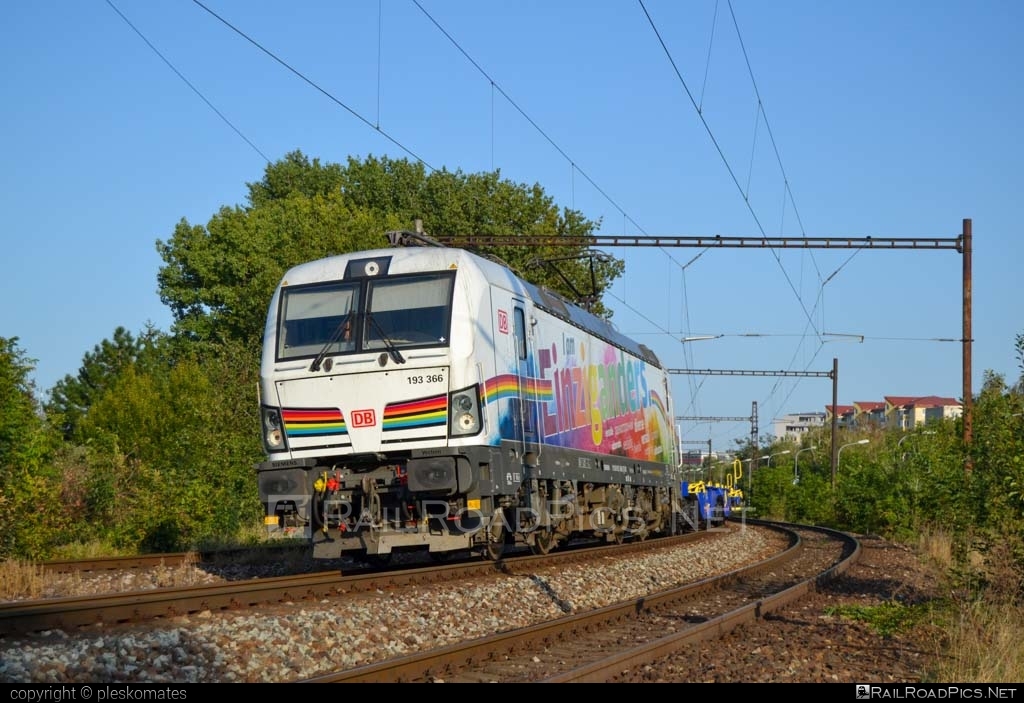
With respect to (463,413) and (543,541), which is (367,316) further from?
(543,541)

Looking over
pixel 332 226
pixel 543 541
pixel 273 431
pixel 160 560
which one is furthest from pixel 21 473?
pixel 332 226

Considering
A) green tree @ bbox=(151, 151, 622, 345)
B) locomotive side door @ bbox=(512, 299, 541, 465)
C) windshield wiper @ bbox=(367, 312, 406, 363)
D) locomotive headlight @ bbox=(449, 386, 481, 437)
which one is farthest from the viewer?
green tree @ bbox=(151, 151, 622, 345)

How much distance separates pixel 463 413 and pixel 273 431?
8.03 feet

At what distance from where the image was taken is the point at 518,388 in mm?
14250

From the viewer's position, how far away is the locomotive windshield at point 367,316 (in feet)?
42.6

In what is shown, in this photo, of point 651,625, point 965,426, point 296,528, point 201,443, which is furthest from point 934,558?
point 201,443

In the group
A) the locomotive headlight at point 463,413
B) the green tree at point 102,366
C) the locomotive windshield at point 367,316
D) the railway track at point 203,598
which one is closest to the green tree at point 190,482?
the railway track at point 203,598

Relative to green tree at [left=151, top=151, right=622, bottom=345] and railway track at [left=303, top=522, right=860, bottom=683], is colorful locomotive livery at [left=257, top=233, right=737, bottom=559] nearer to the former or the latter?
railway track at [left=303, top=522, right=860, bottom=683]

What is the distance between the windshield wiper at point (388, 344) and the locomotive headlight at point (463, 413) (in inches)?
29.6

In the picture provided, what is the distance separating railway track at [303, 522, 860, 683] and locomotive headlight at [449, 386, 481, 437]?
8.71 ft

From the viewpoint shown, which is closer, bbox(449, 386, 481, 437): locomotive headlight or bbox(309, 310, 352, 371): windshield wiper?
bbox(449, 386, 481, 437): locomotive headlight

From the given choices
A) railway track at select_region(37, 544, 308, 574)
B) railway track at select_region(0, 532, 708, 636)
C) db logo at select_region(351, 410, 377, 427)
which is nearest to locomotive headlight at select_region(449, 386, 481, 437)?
db logo at select_region(351, 410, 377, 427)

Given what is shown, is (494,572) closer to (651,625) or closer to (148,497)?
(651,625)

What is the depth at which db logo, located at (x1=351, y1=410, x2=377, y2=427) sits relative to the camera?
1286 cm
